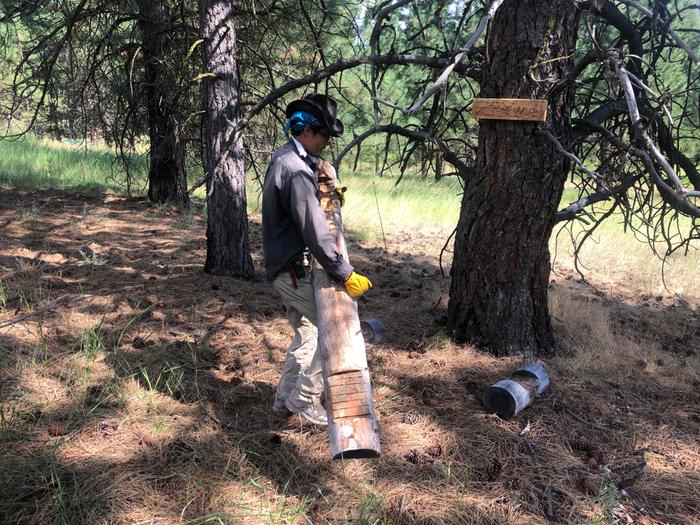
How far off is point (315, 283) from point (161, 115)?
229 inches

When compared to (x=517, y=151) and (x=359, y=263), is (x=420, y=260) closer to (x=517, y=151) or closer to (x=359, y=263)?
(x=359, y=263)

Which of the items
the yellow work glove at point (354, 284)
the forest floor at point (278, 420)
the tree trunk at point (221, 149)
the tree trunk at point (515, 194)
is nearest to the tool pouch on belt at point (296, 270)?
the yellow work glove at point (354, 284)

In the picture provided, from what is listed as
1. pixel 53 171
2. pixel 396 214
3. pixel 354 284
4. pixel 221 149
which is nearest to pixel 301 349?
pixel 354 284

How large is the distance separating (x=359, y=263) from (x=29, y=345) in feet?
12.7

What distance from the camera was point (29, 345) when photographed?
3502 millimetres

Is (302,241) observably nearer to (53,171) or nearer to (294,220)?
(294,220)

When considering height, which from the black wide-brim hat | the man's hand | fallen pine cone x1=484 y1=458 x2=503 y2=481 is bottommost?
fallen pine cone x1=484 y1=458 x2=503 y2=481

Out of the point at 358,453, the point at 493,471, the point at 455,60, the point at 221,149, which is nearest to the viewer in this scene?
the point at 358,453

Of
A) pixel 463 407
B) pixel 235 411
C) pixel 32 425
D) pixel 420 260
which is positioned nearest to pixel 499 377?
pixel 463 407

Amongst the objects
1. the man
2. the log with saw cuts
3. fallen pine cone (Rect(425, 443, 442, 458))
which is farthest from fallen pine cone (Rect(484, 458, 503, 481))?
the man

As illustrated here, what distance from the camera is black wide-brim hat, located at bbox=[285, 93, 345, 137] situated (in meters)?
2.79

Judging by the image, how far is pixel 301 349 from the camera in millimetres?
3012

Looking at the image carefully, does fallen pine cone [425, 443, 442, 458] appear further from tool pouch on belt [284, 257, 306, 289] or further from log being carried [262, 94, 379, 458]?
tool pouch on belt [284, 257, 306, 289]

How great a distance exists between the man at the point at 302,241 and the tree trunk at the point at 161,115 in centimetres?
314
